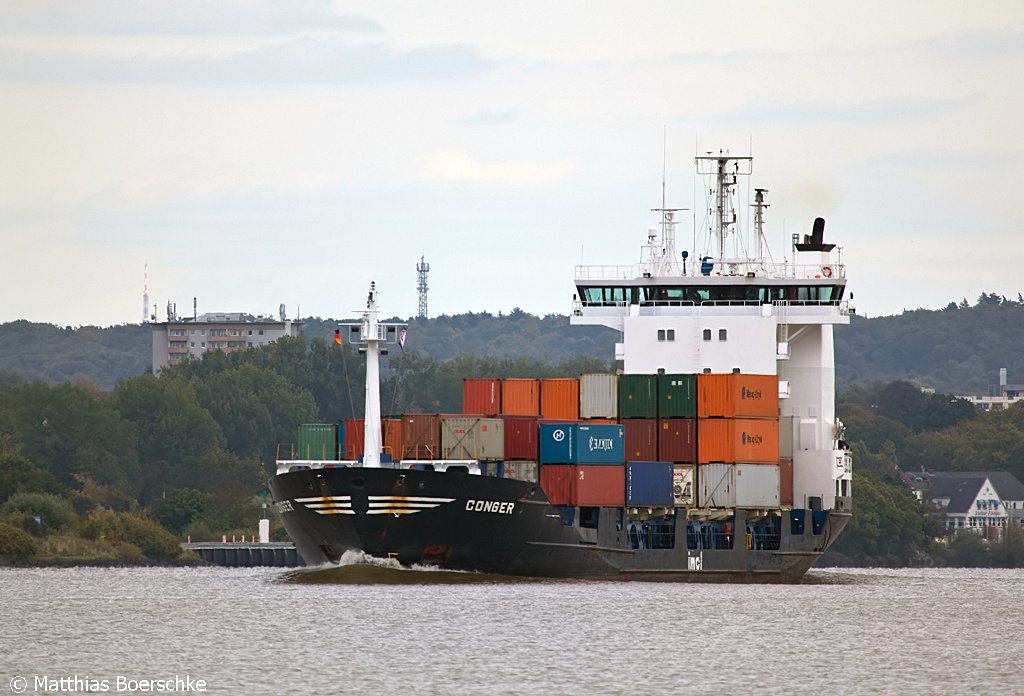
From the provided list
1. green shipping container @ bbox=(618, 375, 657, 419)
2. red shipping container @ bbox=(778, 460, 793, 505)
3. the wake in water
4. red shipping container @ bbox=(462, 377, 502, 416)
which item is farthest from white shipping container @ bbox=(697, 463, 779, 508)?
the wake in water

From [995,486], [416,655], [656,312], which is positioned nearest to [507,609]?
[416,655]

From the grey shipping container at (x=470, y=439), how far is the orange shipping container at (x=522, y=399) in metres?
4.88

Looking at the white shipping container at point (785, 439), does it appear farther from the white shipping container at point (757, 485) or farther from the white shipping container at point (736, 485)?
the white shipping container at point (736, 485)

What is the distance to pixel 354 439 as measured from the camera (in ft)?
245

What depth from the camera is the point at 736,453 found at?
75750 millimetres

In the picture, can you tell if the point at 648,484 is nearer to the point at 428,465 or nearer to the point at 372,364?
the point at 428,465

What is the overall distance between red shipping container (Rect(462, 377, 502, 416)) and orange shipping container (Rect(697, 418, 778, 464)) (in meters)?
7.11

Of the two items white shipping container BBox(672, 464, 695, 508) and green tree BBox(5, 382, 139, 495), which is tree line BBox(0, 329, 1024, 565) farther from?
white shipping container BBox(672, 464, 695, 508)

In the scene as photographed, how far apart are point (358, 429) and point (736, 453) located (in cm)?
1275

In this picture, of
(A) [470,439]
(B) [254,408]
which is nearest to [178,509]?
(B) [254,408]

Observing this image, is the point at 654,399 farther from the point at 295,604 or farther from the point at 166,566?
the point at 166,566

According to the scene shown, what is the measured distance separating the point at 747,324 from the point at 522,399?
9.78 metres

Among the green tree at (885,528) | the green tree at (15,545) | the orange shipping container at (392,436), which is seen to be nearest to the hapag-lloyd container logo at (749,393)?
the orange shipping container at (392,436)

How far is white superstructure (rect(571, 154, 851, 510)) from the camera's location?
269 feet
